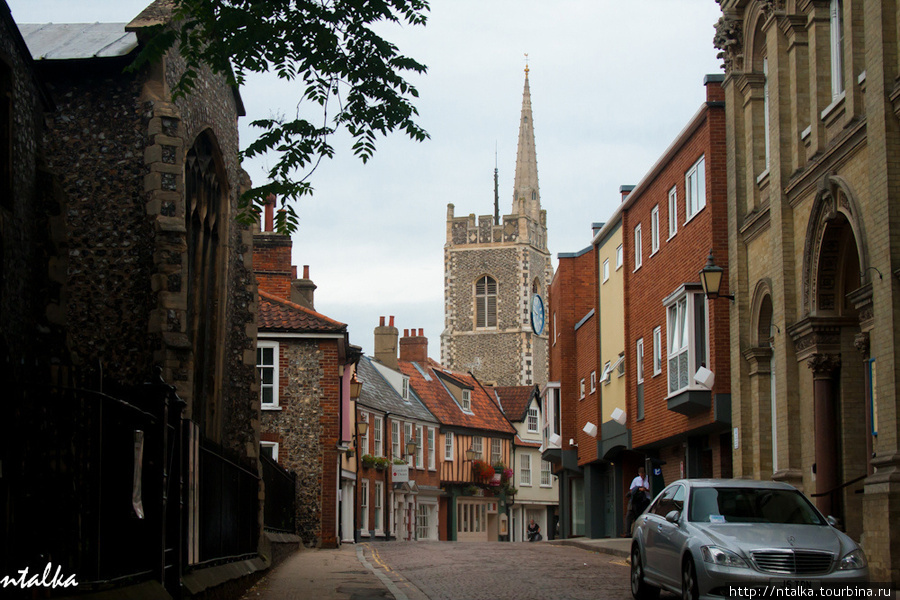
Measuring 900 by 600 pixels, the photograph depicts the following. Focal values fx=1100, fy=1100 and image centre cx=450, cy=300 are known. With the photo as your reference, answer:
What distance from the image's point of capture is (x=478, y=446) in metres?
65.2

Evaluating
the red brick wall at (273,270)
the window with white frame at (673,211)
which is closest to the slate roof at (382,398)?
the red brick wall at (273,270)

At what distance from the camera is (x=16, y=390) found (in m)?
7.00

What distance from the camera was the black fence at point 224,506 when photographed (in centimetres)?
1192

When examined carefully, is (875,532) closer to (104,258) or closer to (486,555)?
(486,555)

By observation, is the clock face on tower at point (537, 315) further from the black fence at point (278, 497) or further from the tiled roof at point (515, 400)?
the black fence at point (278, 497)

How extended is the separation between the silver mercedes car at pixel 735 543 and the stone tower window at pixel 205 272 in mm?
10572

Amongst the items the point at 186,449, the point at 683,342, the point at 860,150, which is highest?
the point at 860,150

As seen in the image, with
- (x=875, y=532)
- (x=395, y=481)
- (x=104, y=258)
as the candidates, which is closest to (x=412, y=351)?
(x=395, y=481)

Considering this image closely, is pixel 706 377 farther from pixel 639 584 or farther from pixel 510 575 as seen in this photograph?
pixel 639 584

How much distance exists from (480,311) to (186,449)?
95.7 metres

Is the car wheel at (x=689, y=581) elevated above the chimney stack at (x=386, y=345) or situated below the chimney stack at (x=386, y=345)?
below

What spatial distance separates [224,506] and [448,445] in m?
48.2

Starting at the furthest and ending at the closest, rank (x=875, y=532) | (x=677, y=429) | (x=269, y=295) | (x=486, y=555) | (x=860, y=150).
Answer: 1. (x=269, y=295)
2. (x=677, y=429)
3. (x=486, y=555)
4. (x=860, y=150)
5. (x=875, y=532)

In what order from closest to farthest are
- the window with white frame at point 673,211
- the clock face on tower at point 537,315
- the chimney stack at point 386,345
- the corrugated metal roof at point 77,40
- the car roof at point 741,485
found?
the car roof at point 741,485 → the corrugated metal roof at point 77,40 → the window with white frame at point 673,211 → the chimney stack at point 386,345 → the clock face on tower at point 537,315
